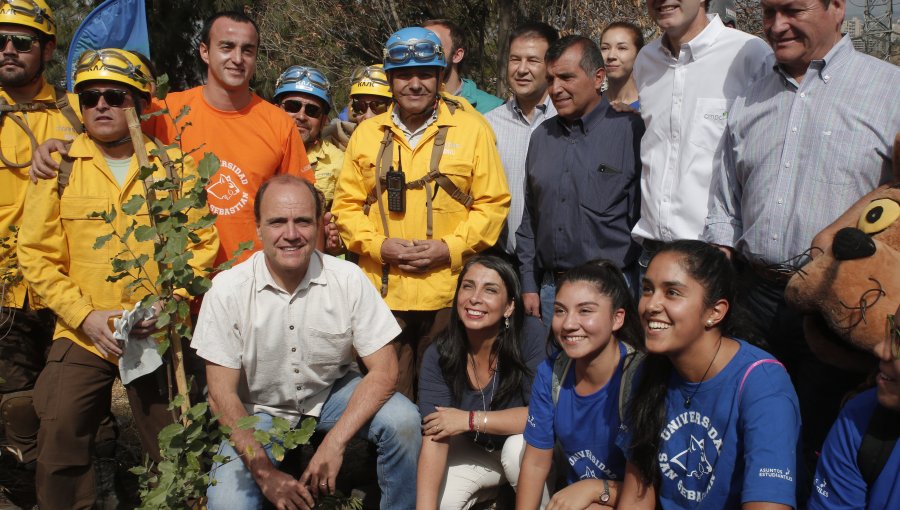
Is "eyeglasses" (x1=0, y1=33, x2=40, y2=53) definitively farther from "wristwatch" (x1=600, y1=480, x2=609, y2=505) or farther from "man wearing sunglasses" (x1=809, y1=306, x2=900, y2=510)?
"man wearing sunglasses" (x1=809, y1=306, x2=900, y2=510)

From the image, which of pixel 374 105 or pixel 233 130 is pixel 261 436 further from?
pixel 374 105

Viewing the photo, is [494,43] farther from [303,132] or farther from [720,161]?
[720,161]

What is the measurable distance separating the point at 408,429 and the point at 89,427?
1646mm

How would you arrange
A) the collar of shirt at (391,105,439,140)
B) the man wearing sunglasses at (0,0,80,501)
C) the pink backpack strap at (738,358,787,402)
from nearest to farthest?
the pink backpack strap at (738,358,787,402)
the man wearing sunglasses at (0,0,80,501)
the collar of shirt at (391,105,439,140)

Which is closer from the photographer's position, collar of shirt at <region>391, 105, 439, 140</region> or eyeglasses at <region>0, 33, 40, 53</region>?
eyeglasses at <region>0, 33, 40, 53</region>

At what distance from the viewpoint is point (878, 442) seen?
2758 millimetres

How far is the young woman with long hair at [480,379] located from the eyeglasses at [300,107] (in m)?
2.12

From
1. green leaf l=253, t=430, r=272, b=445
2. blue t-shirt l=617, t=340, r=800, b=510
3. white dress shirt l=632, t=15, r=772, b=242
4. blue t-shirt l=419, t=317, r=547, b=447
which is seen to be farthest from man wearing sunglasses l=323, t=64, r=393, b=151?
blue t-shirt l=617, t=340, r=800, b=510

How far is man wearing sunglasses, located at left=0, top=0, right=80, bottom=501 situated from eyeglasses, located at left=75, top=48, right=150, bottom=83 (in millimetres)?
529

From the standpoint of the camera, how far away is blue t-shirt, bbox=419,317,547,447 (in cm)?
432

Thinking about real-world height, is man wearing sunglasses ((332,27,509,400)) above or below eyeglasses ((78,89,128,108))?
below

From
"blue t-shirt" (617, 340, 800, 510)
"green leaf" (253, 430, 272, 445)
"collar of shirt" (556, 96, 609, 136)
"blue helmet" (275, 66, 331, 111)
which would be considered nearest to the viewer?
"blue t-shirt" (617, 340, 800, 510)

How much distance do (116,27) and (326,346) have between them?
2307 millimetres

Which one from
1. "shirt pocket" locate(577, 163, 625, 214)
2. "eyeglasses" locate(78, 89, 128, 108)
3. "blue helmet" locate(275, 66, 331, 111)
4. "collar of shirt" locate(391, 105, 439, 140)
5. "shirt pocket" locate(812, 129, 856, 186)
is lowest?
"shirt pocket" locate(577, 163, 625, 214)
